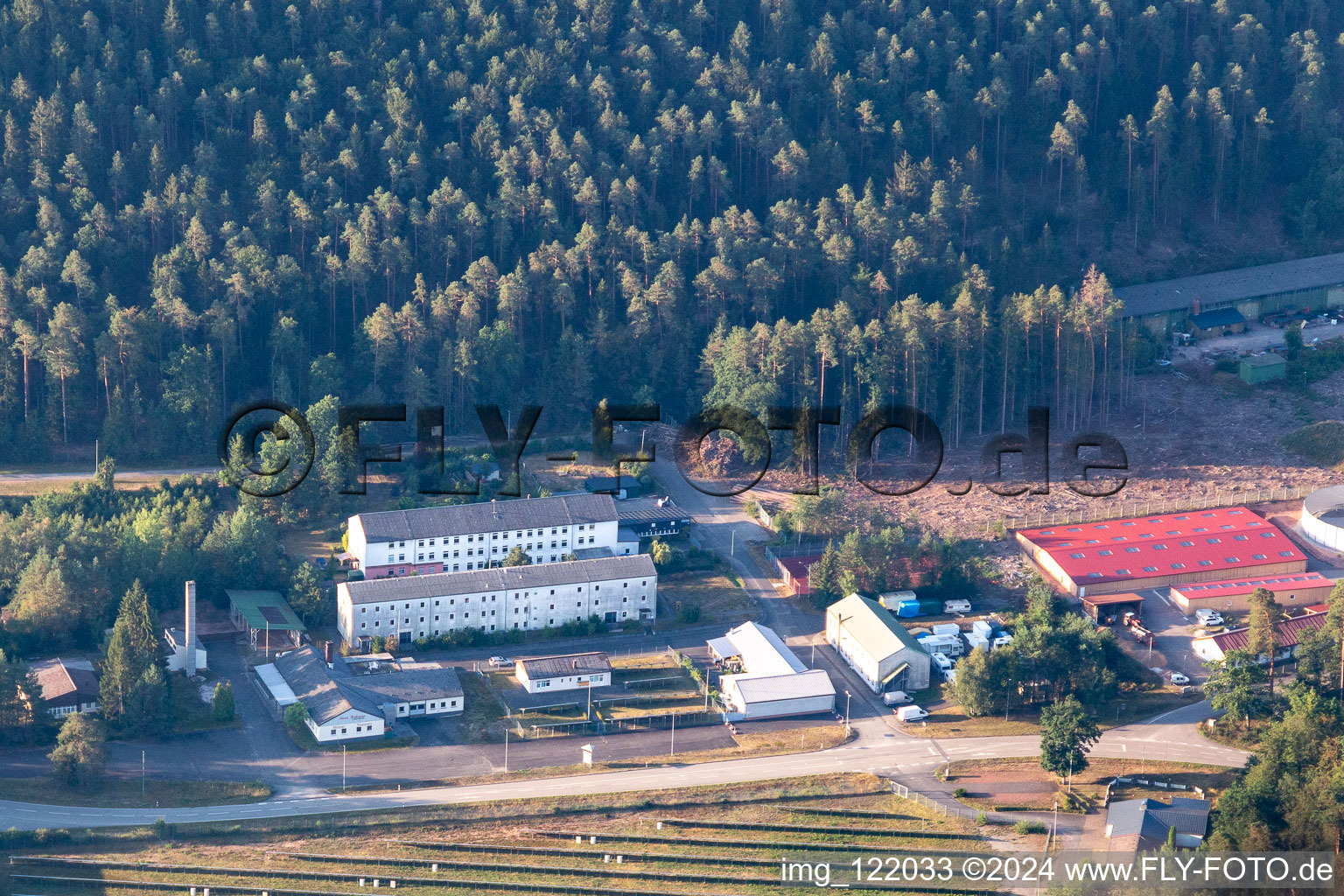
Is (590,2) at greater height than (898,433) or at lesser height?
greater

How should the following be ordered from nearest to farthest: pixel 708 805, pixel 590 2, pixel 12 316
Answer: pixel 708 805, pixel 12 316, pixel 590 2

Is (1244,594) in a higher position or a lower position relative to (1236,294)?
lower

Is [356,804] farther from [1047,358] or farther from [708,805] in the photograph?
[1047,358]

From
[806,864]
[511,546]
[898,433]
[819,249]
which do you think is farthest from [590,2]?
[806,864]

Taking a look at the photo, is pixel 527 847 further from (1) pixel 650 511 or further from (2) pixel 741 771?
(1) pixel 650 511

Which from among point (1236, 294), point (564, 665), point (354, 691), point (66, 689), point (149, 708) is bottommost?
point (149, 708)

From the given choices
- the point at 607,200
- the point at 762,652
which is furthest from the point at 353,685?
the point at 607,200

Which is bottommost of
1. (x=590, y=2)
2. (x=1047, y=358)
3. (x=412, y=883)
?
(x=412, y=883)

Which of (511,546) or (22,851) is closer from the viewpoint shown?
(22,851)
